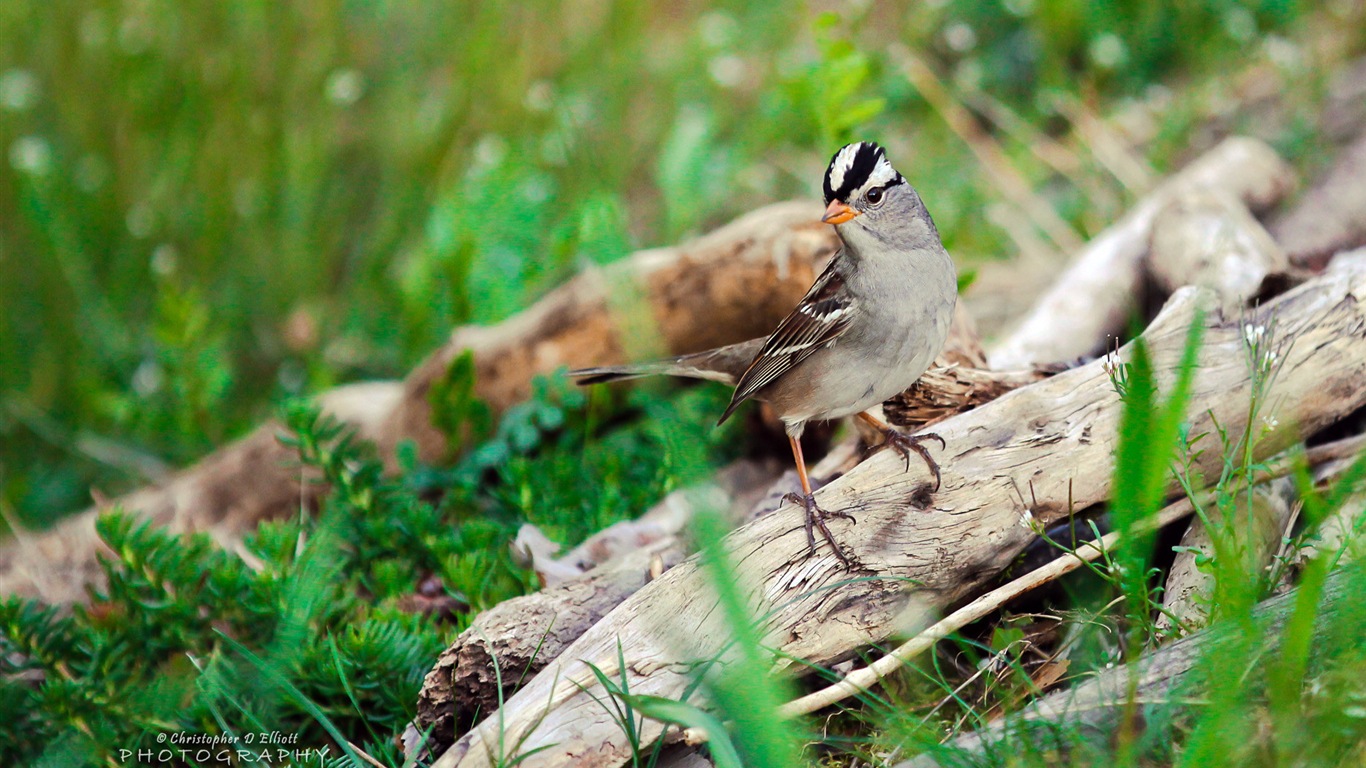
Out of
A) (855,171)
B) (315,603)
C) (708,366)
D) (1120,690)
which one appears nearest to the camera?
(1120,690)

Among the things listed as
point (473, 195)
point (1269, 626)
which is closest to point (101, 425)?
point (473, 195)

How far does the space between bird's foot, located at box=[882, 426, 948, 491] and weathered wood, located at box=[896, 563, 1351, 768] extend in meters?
0.71

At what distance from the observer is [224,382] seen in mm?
5125

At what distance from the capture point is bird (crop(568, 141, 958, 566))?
9.20ft

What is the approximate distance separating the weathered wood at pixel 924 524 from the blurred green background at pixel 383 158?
95.7 inches

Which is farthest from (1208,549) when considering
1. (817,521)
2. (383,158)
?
(383,158)

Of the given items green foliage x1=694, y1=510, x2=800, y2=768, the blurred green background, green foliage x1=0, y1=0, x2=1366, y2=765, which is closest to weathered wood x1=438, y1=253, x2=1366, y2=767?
green foliage x1=694, y1=510, x2=800, y2=768

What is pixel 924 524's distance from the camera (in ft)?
8.95

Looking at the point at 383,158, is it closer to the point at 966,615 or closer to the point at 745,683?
the point at 966,615

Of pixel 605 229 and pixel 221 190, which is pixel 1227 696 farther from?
pixel 221 190

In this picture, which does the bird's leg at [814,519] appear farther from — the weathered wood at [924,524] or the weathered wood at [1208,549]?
the weathered wood at [1208,549]

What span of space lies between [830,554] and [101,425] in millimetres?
4466

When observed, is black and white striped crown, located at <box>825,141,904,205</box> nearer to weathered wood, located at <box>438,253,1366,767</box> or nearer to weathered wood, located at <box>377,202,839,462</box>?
weathered wood, located at <box>438,253,1366,767</box>

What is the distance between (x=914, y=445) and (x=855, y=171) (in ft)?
2.43
